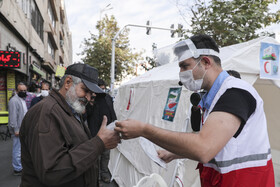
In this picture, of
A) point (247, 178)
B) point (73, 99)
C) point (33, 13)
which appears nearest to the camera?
point (247, 178)

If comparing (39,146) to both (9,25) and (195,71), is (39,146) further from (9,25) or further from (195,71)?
(9,25)

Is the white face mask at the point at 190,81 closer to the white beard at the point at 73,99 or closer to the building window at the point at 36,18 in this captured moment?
the white beard at the point at 73,99

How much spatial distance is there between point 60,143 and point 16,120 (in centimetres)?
455

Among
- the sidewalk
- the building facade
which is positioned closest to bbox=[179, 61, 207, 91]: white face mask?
the sidewalk

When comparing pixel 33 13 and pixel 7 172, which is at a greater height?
pixel 33 13

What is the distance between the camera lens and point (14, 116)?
5254 mm

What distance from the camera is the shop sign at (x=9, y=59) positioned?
9.57 m

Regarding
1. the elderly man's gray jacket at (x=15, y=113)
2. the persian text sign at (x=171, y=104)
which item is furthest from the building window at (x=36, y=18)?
the persian text sign at (x=171, y=104)

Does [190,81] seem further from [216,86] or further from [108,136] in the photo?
[108,136]

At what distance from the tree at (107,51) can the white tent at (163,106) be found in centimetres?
1628

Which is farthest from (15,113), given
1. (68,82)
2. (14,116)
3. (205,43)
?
(205,43)

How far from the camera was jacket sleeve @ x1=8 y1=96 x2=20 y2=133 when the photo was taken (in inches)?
204

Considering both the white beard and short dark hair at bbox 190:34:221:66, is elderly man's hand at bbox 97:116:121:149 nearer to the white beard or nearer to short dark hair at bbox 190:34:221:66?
the white beard

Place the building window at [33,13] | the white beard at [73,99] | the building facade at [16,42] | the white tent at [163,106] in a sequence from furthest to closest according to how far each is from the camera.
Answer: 1. the building window at [33,13]
2. the building facade at [16,42]
3. the white tent at [163,106]
4. the white beard at [73,99]
